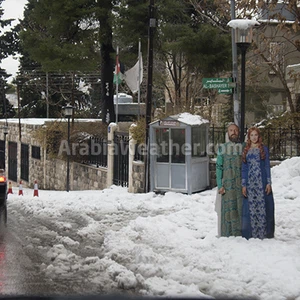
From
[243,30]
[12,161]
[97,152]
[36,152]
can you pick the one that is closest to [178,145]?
[243,30]

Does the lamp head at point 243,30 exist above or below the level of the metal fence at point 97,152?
above

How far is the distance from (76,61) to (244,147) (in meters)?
17.2

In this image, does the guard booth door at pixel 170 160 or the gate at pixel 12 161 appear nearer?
the guard booth door at pixel 170 160

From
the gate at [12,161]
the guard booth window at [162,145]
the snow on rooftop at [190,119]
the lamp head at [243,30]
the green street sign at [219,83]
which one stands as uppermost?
the lamp head at [243,30]

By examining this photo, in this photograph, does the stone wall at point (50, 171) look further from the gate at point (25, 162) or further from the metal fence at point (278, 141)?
the metal fence at point (278, 141)

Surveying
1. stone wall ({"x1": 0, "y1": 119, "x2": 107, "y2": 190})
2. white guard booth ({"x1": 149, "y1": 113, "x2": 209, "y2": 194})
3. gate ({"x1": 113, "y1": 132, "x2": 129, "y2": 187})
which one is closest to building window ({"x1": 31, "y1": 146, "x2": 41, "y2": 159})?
stone wall ({"x1": 0, "y1": 119, "x2": 107, "y2": 190})

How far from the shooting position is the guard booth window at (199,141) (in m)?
16.2

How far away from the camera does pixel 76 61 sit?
25.7m

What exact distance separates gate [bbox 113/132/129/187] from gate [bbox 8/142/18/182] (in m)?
16.5

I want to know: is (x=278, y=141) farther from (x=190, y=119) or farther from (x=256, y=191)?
(x=256, y=191)

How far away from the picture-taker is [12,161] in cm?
3622

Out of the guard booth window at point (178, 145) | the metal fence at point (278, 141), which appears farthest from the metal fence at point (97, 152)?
the guard booth window at point (178, 145)

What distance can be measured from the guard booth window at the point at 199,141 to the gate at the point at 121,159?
3.64 metres

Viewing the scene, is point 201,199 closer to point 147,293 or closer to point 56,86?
point 147,293
